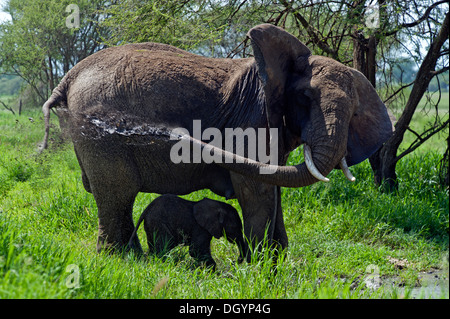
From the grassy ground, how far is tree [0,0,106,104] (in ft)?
12.8

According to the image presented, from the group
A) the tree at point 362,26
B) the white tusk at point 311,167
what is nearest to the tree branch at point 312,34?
the tree at point 362,26

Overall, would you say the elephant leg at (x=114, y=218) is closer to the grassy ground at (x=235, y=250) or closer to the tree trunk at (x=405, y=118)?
the grassy ground at (x=235, y=250)

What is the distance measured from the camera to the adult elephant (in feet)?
15.2

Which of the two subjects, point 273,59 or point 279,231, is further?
point 279,231

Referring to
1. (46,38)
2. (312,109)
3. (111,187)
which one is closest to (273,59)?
(312,109)

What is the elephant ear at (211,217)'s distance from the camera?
5.13 meters

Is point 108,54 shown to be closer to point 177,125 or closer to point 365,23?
point 177,125

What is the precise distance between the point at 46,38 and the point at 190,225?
9.53 metres

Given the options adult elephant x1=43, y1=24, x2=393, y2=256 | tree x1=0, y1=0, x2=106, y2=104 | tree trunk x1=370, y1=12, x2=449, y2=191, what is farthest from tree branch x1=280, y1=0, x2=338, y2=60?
tree x1=0, y1=0, x2=106, y2=104

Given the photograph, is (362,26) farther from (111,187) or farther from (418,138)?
(111,187)

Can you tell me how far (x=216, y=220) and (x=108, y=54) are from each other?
183 cm

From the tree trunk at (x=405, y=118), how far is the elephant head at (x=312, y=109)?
272 centimetres

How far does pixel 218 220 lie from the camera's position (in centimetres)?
514
